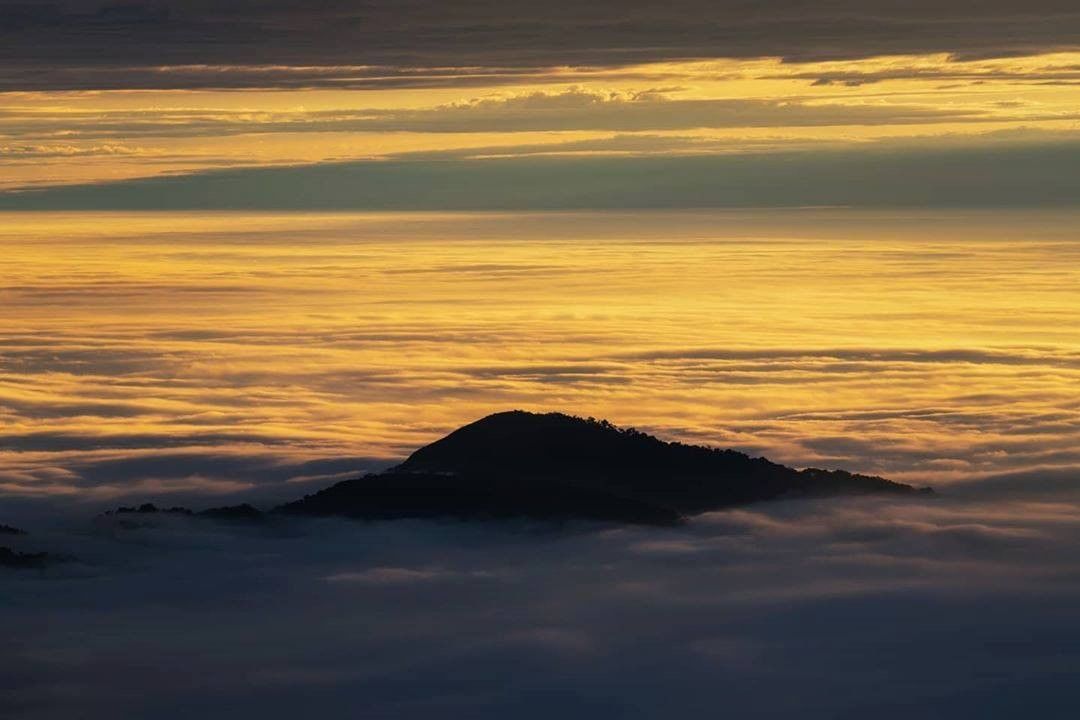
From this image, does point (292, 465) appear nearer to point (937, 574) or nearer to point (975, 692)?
point (937, 574)

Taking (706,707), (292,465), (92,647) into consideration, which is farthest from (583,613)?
(292,465)

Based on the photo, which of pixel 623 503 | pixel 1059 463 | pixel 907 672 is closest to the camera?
pixel 907 672

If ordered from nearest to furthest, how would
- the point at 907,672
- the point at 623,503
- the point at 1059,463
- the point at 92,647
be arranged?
the point at 907,672, the point at 92,647, the point at 623,503, the point at 1059,463

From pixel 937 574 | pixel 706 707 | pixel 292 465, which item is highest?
pixel 292 465

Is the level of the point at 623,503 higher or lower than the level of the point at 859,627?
higher

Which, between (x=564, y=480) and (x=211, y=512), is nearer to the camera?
(x=564, y=480)

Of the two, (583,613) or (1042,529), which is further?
(1042,529)
